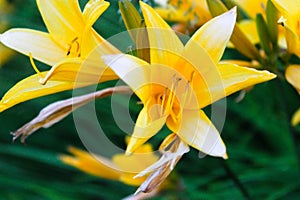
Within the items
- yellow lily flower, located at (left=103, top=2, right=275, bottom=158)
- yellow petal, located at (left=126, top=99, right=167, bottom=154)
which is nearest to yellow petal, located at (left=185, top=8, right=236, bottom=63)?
yellow lily flower, located at (left=103, top=2, right=275, bottom=158)

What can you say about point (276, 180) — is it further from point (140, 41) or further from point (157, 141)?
point (140, 41)

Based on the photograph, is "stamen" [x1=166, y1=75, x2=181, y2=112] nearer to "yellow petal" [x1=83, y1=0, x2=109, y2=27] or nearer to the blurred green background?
"yellow petal" [x1=83, y1=0, x2=109, y2=27]

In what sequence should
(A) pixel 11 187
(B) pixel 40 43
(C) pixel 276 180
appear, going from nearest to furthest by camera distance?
(B) pixel 40 43
(C) pixel 276 180
(A) pixel 11 187

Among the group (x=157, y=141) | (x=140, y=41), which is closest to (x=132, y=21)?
(x=140, y=41)

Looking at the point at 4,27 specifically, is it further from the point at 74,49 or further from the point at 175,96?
the point at 175,96

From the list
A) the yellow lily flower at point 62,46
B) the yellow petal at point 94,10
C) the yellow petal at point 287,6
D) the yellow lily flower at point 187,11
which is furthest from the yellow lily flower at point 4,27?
the yellow petal at point 287,6

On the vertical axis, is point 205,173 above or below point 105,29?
below
